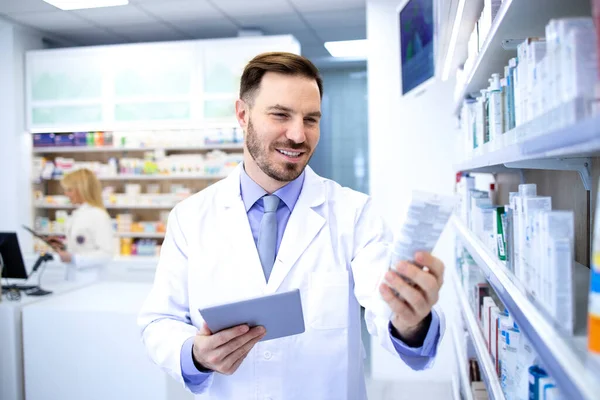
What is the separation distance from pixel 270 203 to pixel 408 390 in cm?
333

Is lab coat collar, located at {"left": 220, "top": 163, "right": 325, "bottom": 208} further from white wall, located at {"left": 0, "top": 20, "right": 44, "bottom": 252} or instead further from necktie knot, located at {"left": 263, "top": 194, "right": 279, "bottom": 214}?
white wall, located at {"left": 0, "top": 20, "right": 44, "bottom": 252}

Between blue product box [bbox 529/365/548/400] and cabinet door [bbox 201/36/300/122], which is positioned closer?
blue product box [bbox 529/365/548/400]

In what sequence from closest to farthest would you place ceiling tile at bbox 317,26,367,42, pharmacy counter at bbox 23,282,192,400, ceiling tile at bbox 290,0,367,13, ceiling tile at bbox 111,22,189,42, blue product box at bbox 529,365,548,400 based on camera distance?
blue product box at bbox 529,365,548,400 < pharmacy counter at bbox 23,282,192,400 < ceiling tile at bbox 290,0,367,13 < ceiling tile at bbox 111,22,189,42 < ceiling tile at bbox 317,26,367,42

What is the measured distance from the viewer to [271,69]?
1.67 metres

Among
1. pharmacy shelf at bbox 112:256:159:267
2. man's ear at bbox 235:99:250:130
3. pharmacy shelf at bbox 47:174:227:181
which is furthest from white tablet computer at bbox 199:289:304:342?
pharmacy shelf at bbox 47:174:227:181

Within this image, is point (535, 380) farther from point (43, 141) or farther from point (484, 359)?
point (43, 141)

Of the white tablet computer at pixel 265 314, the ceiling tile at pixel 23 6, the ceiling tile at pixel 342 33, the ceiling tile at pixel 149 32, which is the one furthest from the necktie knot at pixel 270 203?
the ceiling tile at pixel 342 33

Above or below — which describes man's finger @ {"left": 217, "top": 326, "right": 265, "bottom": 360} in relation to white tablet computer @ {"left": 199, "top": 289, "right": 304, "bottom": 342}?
below

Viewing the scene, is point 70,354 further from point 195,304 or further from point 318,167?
point 318,167

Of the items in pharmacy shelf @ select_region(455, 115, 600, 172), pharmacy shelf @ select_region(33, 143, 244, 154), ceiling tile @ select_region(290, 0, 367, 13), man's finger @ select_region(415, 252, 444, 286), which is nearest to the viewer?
pharmacy shelf @ select_region(455, 115, 600, 172)

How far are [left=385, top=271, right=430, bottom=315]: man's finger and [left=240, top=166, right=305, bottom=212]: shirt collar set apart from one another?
0.79 m

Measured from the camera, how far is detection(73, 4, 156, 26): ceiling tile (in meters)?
5.29

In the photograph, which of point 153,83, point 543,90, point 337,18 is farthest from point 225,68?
point 543,90

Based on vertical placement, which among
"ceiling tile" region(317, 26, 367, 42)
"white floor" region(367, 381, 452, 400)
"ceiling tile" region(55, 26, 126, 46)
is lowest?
"white floor" region(367, 381, 452, 400)
